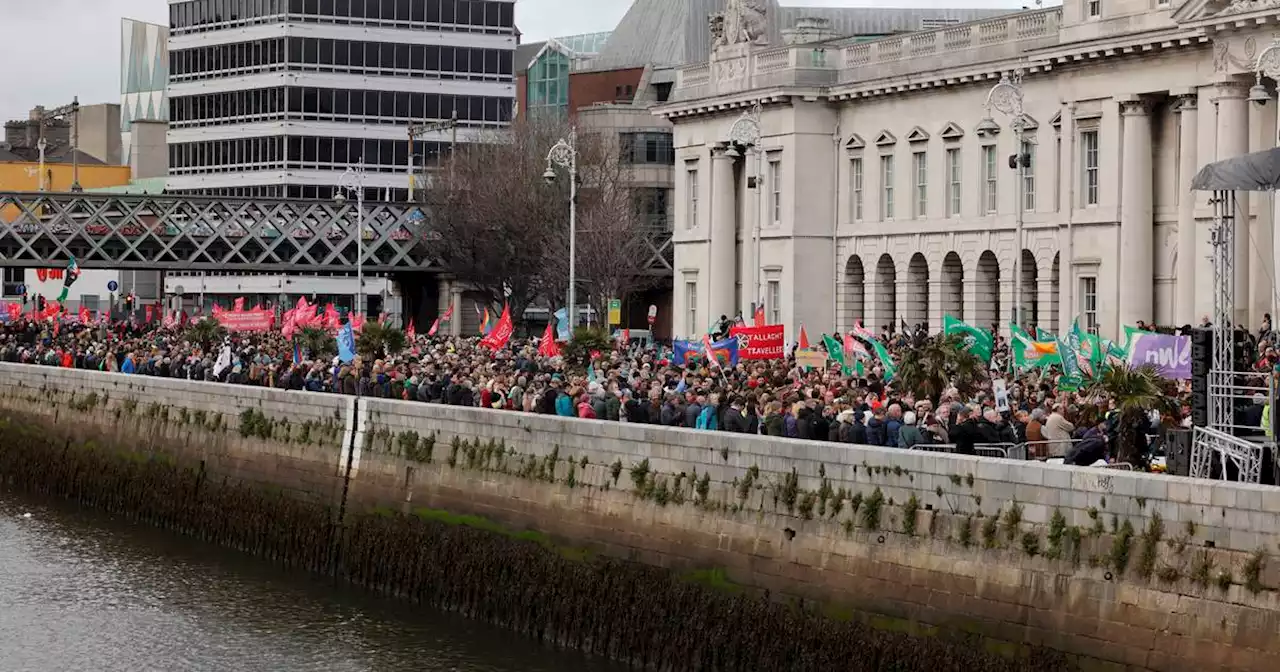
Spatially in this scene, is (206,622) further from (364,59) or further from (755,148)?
(364,59)

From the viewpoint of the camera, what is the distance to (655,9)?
5226 inches

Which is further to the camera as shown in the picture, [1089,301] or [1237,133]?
[1089,301]

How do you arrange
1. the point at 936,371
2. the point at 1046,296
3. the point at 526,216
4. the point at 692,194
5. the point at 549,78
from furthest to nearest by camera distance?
the point at 549,78 < the point at 526,216 < the point at 692,194 < the point at 1046,296 < the point at 936,371

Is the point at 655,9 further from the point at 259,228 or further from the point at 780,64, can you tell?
the point at 780,64

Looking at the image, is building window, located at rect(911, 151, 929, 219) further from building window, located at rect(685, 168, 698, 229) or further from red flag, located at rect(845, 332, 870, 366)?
red flag, located at rect(845, 332, 870, 366)

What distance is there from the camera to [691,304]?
92188mm

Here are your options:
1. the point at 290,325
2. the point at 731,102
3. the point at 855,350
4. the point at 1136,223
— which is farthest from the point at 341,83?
the point at 855,350

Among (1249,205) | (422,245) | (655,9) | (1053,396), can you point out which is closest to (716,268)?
(422,245)

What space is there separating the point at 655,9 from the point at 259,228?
1488 inches

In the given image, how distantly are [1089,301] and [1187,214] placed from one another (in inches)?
237

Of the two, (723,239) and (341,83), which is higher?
(341,83)

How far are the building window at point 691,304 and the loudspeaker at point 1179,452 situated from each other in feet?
213

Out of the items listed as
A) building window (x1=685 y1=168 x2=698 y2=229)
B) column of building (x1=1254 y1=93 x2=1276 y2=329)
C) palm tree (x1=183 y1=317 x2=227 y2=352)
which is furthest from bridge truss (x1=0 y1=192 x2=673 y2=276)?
column of building (x1=1254 y1=93 x2=1276 y2=329)

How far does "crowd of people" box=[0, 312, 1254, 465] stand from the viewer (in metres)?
29.7
